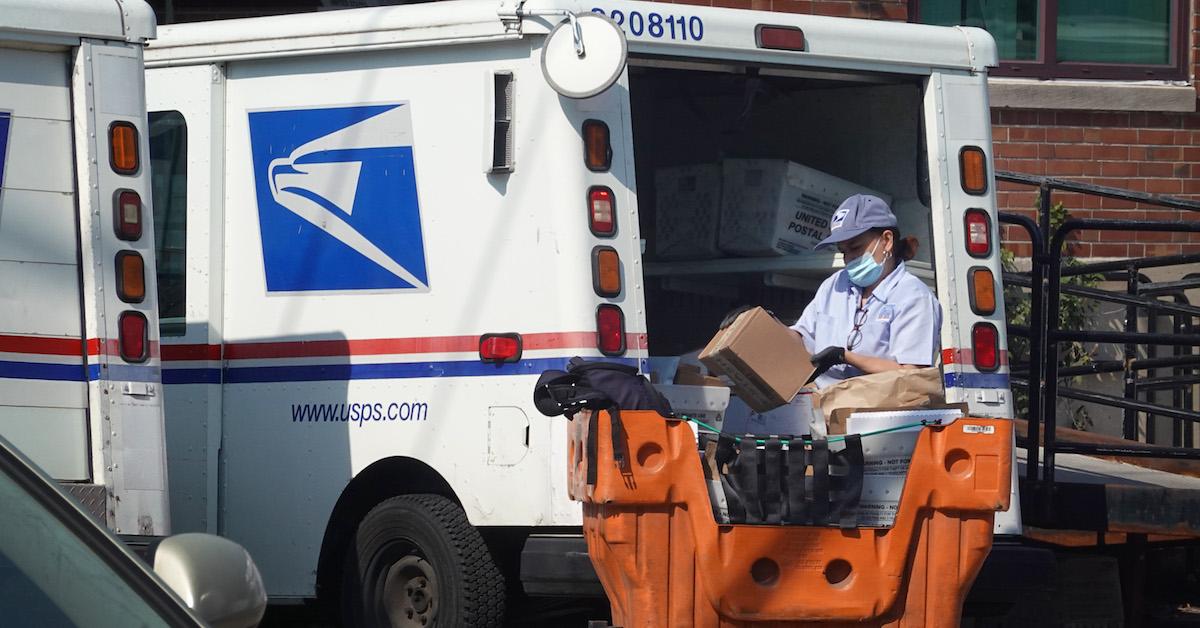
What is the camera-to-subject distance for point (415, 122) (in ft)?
20.3

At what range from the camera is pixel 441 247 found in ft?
20.1

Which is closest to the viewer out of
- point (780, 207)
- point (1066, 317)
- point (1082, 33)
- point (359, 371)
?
point (359, 371)

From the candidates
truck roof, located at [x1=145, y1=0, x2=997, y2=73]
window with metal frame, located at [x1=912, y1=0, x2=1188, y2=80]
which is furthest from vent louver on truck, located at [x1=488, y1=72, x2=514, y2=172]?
window with metal frame, located at [x1=912, y1=0, x2=1188, y2=80]

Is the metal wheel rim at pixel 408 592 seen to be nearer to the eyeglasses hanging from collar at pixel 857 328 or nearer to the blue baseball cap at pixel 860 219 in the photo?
the eyeglasses hanging from collar at pixel 857 328

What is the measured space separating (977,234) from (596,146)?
1574 mm

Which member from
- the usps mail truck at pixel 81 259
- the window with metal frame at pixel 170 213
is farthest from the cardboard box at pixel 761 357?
the window with metal frame at pixel 170 213

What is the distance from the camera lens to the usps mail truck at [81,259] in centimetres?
547

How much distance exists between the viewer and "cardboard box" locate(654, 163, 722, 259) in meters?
7.41

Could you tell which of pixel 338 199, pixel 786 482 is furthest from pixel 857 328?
pixel 338 199

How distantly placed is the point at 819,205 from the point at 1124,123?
527 cm

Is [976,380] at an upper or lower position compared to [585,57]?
lower

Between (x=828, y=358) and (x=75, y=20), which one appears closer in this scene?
(x=75, y=20)

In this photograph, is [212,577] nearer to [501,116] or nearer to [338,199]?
[501,116]

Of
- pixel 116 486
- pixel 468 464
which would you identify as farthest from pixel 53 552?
pixel 468 464
